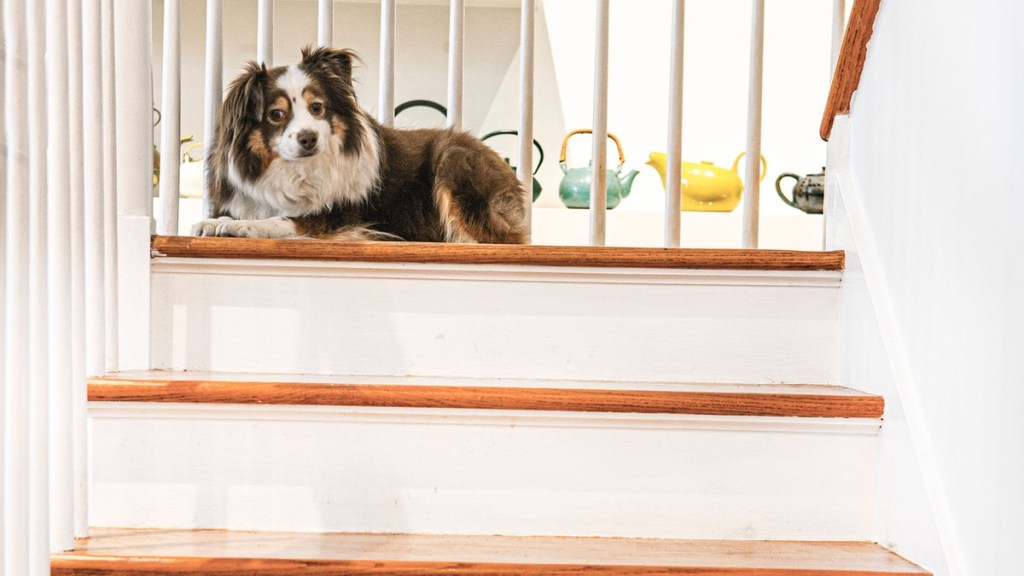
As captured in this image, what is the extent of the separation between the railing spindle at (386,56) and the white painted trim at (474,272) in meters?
0.84

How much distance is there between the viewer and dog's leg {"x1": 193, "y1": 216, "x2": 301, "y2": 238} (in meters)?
1.57

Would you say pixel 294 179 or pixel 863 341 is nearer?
pixel 863 341

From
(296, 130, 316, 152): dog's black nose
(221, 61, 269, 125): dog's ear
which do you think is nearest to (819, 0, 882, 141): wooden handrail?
(296, 130, 316, 152): dog's black nose

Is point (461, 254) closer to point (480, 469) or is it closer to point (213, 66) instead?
point (480, 469)

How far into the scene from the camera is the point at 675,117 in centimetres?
188

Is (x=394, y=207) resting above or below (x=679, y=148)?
below

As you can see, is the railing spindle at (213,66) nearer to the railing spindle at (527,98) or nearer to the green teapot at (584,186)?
the railing spindle at (527,98)

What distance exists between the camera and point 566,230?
3.20 metres

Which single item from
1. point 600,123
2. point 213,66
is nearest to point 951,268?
point 600,123

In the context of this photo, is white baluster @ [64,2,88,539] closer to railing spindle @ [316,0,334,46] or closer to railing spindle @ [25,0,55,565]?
railing spindle @ [25,0,55,565]

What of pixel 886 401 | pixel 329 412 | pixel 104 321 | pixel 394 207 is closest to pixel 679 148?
pixel 394 207

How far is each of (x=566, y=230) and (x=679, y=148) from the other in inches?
52.4

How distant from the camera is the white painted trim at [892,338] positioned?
0.99 m

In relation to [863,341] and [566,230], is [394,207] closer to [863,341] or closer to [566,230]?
[863,341]
